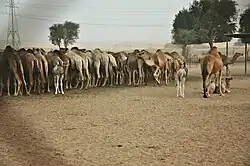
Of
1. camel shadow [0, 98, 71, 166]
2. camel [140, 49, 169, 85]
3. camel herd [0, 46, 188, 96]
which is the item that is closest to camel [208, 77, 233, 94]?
camel herd [0, 46, 188, 96]

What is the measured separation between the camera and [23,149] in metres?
4.60

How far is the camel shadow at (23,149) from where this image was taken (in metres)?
4.14

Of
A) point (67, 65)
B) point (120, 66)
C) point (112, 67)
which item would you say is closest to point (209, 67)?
point (67, 65)

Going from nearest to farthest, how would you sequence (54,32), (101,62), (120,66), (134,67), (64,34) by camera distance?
(54,32) → (64,34) → (101,62) → (134,67) → (120,66)

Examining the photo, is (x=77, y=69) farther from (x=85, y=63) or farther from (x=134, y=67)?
(x=134, y=67)

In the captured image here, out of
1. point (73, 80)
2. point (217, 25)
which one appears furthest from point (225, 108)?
point (217, 25)

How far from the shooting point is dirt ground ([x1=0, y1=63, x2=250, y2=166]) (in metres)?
4.49

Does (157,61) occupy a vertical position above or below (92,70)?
above

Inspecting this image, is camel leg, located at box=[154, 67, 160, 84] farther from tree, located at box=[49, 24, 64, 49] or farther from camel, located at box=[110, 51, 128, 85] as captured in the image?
tree, located at box=[49, 24, 64, 49]

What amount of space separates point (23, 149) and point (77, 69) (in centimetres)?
854

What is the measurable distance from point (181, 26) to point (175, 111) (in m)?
16.1

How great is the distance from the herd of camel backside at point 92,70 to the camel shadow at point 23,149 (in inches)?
145

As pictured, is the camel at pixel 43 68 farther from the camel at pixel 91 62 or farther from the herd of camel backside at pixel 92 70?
the camel at pixel 91 62

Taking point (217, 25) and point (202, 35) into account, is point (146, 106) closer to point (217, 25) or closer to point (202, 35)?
point (217, 25)
